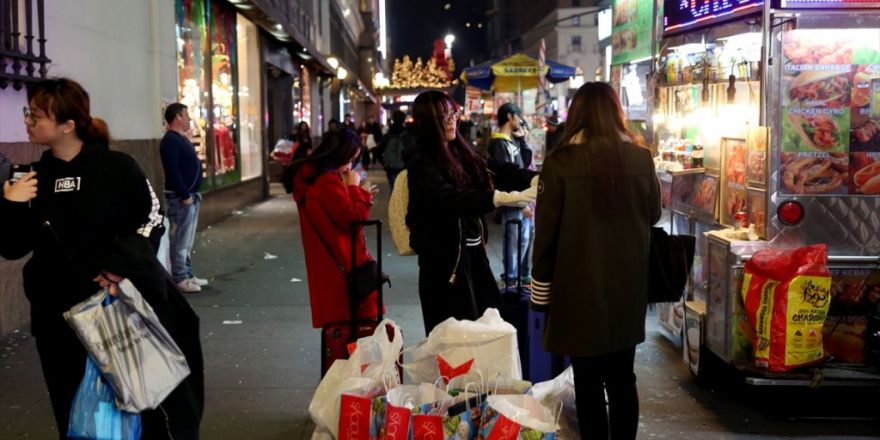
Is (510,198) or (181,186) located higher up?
(510,198)

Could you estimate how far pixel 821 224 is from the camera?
17.3 feet

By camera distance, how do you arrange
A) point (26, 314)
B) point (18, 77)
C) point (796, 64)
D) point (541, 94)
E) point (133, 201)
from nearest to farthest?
point (133, 201) < point (796, 64) < point (18, 77) < point (26, 314) < point (541, 94)

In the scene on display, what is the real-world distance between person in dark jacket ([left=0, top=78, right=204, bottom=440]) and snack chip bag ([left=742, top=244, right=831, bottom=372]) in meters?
3.24

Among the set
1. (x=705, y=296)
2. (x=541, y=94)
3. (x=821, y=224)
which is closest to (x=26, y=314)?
(x=705, y=296)

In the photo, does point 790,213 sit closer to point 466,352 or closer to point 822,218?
point 822,218

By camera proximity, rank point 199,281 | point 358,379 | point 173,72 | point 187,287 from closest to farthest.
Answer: point 358,379, point 187,287, point 199,281, point 173,72

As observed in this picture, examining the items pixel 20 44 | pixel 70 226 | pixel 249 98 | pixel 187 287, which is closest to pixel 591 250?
pixel 70 226

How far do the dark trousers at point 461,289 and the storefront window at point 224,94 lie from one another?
1105cm

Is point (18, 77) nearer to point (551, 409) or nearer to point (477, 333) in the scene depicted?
point (477, 333)

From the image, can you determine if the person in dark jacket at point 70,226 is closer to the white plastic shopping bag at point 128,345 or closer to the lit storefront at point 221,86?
the white plastic shopping bag at point 128,345

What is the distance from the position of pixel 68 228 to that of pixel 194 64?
11042 millimetres

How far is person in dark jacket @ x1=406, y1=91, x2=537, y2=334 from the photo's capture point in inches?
181

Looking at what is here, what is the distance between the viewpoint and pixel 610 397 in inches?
159

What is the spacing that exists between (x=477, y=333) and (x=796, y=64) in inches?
101
